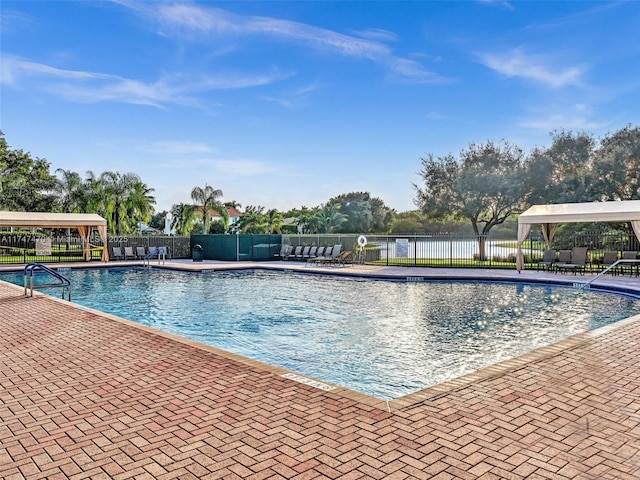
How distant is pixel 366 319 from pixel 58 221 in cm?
→ 1676

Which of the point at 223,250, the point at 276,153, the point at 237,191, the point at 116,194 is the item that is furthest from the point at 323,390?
the point at 237,191

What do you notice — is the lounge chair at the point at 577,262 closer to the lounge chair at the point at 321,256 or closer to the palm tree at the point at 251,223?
the lounge chair at the point at 321,256

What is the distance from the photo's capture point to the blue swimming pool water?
609cm

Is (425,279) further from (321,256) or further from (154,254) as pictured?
(154,254)

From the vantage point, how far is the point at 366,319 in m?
9.07

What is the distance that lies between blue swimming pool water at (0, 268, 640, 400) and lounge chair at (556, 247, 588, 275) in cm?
261

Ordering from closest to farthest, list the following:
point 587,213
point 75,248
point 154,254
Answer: point 587,213, point 154,254, point 75,248

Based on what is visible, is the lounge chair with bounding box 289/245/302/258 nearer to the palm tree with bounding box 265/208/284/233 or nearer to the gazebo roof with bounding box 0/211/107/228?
the gazebo roof with bounding box 0/211/107/228

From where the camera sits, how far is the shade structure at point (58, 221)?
19094 mm

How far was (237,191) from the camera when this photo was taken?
4128cm

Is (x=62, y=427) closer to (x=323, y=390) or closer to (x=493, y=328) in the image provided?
(x=323, y=390)

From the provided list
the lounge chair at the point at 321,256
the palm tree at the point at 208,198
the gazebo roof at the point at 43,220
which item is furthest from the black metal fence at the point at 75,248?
the lounge chair at the point at 321,256

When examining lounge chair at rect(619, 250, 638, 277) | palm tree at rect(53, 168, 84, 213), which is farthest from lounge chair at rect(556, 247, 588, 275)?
palm tree at rect(53, 168, 84, 213)

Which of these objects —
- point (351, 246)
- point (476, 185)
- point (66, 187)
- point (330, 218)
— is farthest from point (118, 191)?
point (476, 185)
